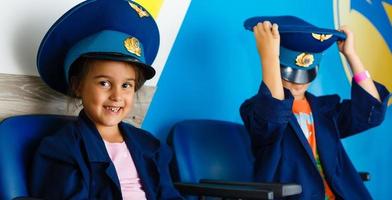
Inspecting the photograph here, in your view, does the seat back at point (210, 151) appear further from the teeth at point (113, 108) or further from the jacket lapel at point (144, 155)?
the teeth at point (113, 108)

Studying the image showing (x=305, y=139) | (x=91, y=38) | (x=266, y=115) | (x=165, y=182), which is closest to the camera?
(x=91, y=38)

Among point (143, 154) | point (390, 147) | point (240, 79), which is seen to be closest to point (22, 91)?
point (143, 154)

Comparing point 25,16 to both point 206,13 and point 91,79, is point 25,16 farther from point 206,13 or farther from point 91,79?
point 206,13

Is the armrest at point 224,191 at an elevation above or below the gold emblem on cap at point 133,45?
below

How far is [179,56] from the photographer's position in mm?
1595

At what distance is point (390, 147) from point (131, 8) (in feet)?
5.36

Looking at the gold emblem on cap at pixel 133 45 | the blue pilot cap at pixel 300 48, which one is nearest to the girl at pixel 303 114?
the blue pilot cap at pixel 300 48

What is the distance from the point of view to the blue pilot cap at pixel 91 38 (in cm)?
111

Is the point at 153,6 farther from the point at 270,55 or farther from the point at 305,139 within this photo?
the point at 305,139

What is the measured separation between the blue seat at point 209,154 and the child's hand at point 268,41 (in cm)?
27

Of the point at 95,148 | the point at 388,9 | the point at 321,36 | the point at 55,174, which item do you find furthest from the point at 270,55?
the point at 388,9

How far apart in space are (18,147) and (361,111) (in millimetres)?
982

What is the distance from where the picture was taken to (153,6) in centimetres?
149

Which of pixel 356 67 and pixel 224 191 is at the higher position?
pixel 356 67
